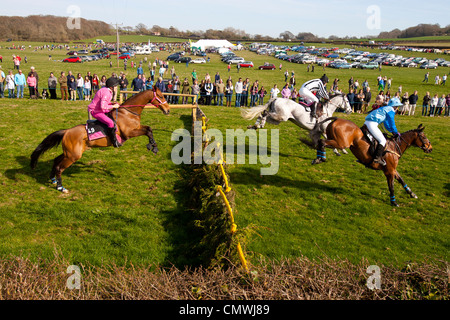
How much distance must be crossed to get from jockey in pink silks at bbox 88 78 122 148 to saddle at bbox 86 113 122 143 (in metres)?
0.12

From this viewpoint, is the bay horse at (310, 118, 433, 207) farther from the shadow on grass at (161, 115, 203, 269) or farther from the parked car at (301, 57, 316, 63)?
the parked car at (301, 57, 316, 63)

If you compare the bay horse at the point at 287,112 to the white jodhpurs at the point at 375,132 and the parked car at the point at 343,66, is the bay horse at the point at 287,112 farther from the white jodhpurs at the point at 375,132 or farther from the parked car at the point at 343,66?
the parked car at the point at 343,66

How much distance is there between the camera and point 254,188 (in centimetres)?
959

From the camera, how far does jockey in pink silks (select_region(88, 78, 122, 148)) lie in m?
8.41

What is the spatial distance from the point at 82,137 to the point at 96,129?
1.32ft

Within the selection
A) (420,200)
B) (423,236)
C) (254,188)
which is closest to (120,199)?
(254,188)

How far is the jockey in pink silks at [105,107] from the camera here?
27.6 ft

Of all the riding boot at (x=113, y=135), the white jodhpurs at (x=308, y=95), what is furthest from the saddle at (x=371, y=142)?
the riding boot at (x=113, y=135)

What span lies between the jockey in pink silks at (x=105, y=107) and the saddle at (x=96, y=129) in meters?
0.12

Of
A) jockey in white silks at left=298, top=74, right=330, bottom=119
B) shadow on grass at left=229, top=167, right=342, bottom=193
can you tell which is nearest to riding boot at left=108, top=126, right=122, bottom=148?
shadow on grass at left=229, top=167, right=342, bottom=193

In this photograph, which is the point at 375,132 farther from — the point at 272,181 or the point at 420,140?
the point at 272,181

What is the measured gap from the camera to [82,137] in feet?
27.8

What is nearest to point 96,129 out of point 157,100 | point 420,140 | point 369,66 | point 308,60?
point 157,100
